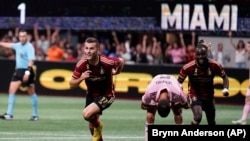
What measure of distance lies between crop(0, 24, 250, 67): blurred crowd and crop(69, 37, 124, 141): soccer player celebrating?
1179cm

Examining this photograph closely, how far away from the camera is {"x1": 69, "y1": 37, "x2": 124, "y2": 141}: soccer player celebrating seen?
15453 mm

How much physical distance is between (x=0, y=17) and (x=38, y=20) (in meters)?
1.16

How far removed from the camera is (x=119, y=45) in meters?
29.3

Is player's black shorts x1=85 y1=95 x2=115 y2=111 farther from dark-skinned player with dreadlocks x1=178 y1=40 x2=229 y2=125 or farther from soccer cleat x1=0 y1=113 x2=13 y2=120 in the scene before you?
soccer cleat x1=0 y1=113 x2=13 y2=120

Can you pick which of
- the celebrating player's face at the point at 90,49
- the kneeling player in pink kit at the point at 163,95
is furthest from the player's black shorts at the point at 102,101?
the celebrating player's face at the point at 90,49

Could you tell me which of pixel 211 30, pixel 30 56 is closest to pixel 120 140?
pixel 30 56

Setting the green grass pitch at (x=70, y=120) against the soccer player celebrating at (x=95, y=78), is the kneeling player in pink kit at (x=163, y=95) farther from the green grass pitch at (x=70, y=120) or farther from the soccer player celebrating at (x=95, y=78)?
the green grass pitch at (x=70, y=120)

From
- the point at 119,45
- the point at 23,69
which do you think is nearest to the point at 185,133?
the point at 23,69

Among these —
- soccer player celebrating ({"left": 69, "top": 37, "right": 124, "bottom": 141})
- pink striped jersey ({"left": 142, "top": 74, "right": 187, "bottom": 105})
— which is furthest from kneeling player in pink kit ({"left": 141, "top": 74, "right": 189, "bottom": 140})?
soccer player celebrating ({"left": 69, "top": 37, "right": 124, "bottom": 141})

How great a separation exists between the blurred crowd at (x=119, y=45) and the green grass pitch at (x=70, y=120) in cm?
168

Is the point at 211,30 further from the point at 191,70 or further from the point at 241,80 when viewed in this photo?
the point at 191,70

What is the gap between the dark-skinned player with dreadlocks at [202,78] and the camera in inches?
675

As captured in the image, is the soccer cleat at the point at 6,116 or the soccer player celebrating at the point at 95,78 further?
the soccer cleat at the point at 6,116

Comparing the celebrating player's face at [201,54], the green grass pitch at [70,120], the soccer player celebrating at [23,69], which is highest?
the celebrating player's face at [201,54]
